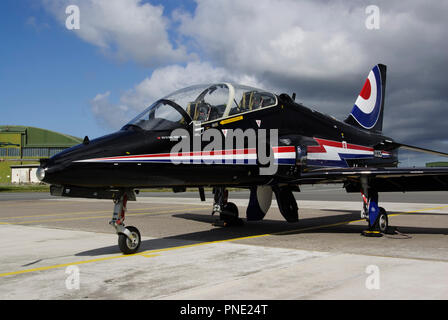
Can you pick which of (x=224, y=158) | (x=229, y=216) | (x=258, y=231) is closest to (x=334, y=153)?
(x=258, y=231)

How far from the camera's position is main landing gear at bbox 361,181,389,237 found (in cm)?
979

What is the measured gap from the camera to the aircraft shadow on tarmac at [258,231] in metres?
8.69

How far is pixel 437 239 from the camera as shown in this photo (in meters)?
9.20

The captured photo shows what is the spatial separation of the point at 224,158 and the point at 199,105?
1.20 m

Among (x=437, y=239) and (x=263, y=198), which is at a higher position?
(x=263, y=198)

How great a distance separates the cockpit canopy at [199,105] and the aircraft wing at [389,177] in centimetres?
219

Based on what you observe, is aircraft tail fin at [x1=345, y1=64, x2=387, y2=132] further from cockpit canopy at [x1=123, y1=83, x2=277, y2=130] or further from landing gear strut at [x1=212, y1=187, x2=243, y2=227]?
cockpit canopy at [x1=123, y1=83, x2=277, y2=130]

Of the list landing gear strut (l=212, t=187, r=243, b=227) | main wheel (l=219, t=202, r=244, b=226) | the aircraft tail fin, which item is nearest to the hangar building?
the aircraft tail fin

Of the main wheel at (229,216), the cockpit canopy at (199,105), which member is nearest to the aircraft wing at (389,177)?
the cockpit canopy at (199,105)

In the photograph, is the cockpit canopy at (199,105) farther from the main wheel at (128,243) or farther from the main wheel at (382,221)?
the main wheel at (382,221)

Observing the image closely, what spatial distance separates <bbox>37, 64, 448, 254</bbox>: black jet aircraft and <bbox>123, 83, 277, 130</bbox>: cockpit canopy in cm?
2

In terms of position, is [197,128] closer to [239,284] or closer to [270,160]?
[270,160]
